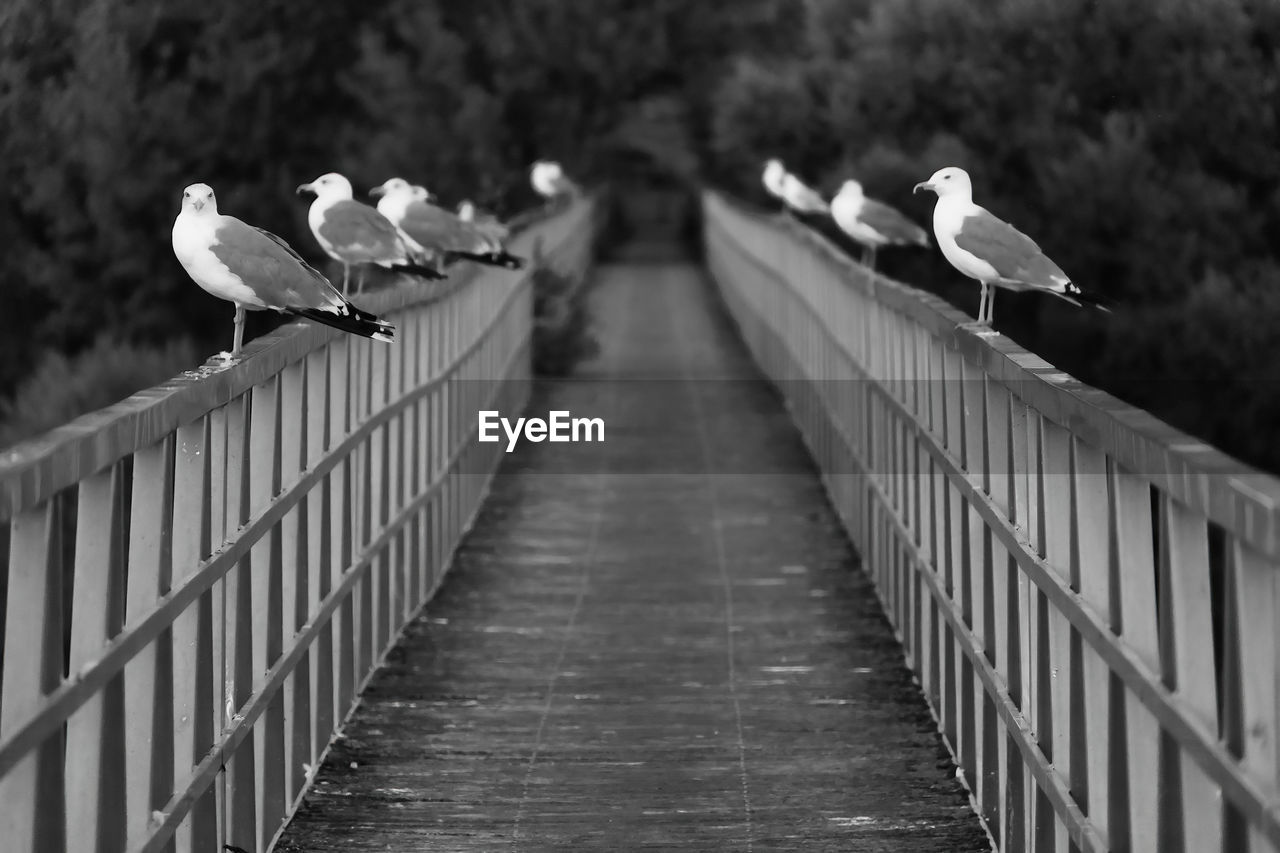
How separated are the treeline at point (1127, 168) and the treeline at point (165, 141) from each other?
15.3 feet

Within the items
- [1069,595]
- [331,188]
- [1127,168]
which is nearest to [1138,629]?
[1069,595]

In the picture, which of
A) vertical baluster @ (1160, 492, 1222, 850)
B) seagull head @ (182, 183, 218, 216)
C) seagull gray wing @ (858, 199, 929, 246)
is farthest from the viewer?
seagull gray wing @ (858, 199, 929, 246)

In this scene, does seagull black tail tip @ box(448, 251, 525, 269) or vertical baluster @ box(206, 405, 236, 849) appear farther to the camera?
seagull black tail tip @ box(448, 251, 525, 269)

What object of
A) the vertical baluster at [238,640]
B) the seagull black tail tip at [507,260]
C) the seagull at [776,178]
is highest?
the seagull at [776,178]

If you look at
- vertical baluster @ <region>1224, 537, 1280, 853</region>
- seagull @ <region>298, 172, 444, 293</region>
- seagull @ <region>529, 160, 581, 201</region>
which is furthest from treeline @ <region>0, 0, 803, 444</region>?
vertical baluster @ <region>1224, 537, 1280, 853</region>

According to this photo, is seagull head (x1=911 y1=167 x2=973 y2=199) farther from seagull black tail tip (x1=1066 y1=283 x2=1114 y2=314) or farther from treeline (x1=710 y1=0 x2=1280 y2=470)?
treeline (x1=710 y1=0 x2=1280 y2=470)

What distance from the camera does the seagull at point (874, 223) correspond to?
Answer: 12844 mm

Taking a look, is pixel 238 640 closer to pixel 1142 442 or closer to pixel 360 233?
pixel 1142 442

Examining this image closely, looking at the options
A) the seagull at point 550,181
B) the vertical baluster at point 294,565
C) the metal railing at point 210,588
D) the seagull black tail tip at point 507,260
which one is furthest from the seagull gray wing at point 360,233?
the seagull at point 550,181

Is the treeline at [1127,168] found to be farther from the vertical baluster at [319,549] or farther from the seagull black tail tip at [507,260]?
the vertical baluster at [319,549]

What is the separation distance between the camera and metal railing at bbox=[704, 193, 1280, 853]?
3.22 m

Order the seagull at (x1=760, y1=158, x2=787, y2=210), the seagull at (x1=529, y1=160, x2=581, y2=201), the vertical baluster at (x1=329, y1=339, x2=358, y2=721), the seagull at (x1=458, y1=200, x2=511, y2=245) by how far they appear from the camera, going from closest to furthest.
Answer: the vertical baluster at (x1=329, y1=339, x2=358, y2=721)
the seagull at (x1=458, y1=200, x2=511, y2=245)
the seagull at (x1=760, y1=158, x2=787, y2=210)
the seagull at (x1=529, y1=160, x2=581, y2=201)

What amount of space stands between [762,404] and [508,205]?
690 inches

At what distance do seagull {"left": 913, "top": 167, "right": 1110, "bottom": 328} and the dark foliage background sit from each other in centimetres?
822
